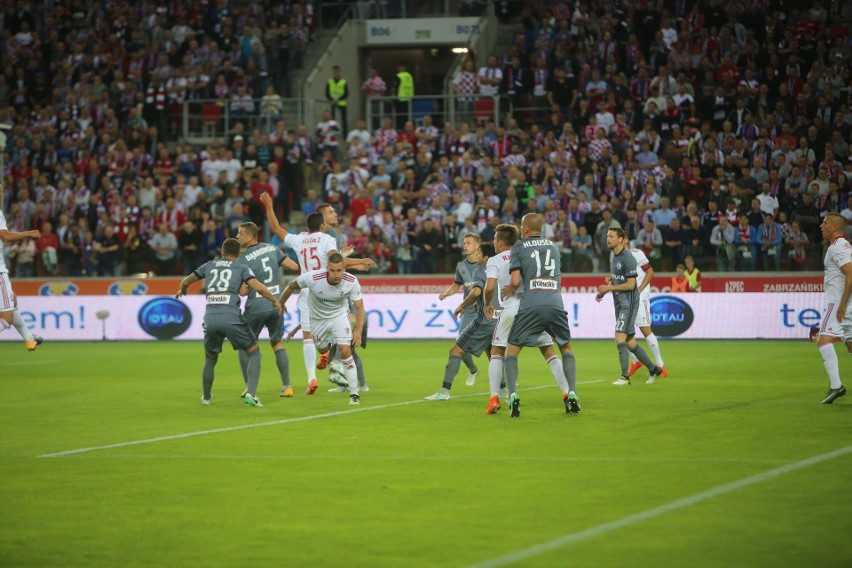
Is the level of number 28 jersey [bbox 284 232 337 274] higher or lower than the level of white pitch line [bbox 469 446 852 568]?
higher

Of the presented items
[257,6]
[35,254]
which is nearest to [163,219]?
[35,254]

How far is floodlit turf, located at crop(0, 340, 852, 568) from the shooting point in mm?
7715

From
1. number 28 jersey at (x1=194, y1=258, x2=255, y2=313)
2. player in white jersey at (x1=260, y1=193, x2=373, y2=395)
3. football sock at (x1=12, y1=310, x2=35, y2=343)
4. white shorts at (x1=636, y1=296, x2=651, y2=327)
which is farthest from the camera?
white shorts at (x1=636, y1=296, x2=651, y2=327)

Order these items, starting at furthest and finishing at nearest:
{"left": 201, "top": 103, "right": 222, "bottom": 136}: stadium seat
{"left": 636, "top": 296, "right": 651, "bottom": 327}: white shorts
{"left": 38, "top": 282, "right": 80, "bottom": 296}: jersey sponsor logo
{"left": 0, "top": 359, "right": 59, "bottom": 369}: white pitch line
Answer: {"left": 201, "top": 103, "right": 222, "bottom": 136}: stadium seat, {"left": 38, "top": 282, "right": 80, "bottom": 296}: jersey sponsor logo, {"left": 0, "top": 359, "right": 59, "bottom": 369}: white pitch line, {"left": 636, "top": 296, "right": 651, "bottom": 327}: white shorts

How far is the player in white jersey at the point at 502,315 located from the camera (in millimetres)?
13938

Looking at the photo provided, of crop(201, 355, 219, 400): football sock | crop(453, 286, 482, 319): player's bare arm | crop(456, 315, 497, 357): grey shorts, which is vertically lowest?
crop(201, 355, 219, 400): football sock

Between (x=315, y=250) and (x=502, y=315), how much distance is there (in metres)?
3.70

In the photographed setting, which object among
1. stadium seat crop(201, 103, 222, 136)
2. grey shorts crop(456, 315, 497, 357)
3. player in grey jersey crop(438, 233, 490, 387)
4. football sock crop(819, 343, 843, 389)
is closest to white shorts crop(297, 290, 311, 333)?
player in grey jersey crop(438, 233, 490, 387)

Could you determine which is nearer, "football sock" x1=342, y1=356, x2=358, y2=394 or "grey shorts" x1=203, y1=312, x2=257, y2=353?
"grey shorts" x1=203, y1=312, x2=257, y2=353

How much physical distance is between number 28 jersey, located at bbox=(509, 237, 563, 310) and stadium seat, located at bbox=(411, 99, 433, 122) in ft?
76.2

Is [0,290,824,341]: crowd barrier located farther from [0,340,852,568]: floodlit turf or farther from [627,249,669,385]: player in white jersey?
[0,340,852,568]: floodlit turf

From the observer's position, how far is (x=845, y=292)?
1426 cm

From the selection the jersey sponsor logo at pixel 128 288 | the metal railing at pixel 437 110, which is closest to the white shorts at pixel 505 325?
the jersey sponsor logo at pixel 128 288

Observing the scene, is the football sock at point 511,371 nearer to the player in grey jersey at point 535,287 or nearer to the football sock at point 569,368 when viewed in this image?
the player in grey jersey at point 535,287
